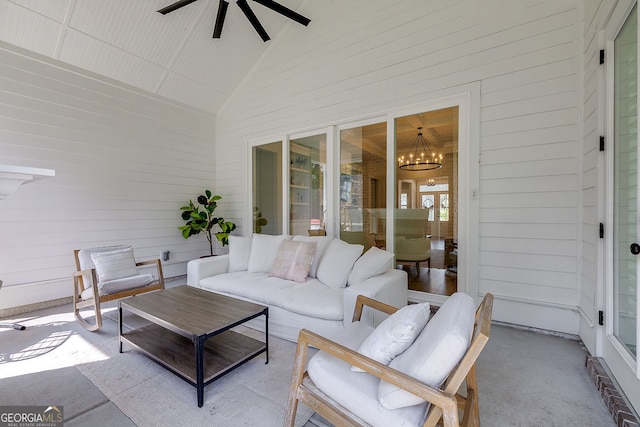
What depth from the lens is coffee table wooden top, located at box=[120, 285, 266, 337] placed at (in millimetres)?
1917

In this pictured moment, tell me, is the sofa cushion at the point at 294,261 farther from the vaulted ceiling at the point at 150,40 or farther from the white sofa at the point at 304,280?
the vaulted ceiling at the point at 150,40

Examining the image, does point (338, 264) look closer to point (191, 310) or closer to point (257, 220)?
point (191, 310)

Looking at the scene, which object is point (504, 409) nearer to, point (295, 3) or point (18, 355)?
point (18, 355)

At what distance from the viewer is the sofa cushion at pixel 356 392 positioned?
1147 mm

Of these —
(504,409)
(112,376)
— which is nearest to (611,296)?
(504,409)

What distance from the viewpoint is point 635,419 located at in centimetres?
149

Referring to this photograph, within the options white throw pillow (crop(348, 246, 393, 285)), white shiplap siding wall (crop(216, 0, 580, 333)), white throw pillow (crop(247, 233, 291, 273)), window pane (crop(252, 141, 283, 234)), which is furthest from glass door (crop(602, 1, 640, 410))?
window pane (crop(252, 141, 283, 234))

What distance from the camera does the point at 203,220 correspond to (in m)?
4.82

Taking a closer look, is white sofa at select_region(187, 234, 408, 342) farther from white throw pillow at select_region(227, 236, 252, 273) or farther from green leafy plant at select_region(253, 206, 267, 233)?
green leafy plant at select_region(253, 206, 267, 233)

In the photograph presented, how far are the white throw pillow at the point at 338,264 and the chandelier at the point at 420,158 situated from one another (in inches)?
56.8

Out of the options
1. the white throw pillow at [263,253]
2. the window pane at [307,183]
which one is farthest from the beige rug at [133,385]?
the window pane at [307,183]

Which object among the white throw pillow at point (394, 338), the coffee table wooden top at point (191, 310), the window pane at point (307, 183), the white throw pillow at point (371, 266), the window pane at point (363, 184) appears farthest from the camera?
the window pane at point (307, 183)

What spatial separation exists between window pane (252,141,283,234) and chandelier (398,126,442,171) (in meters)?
2.14

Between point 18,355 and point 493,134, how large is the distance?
4810 mm
